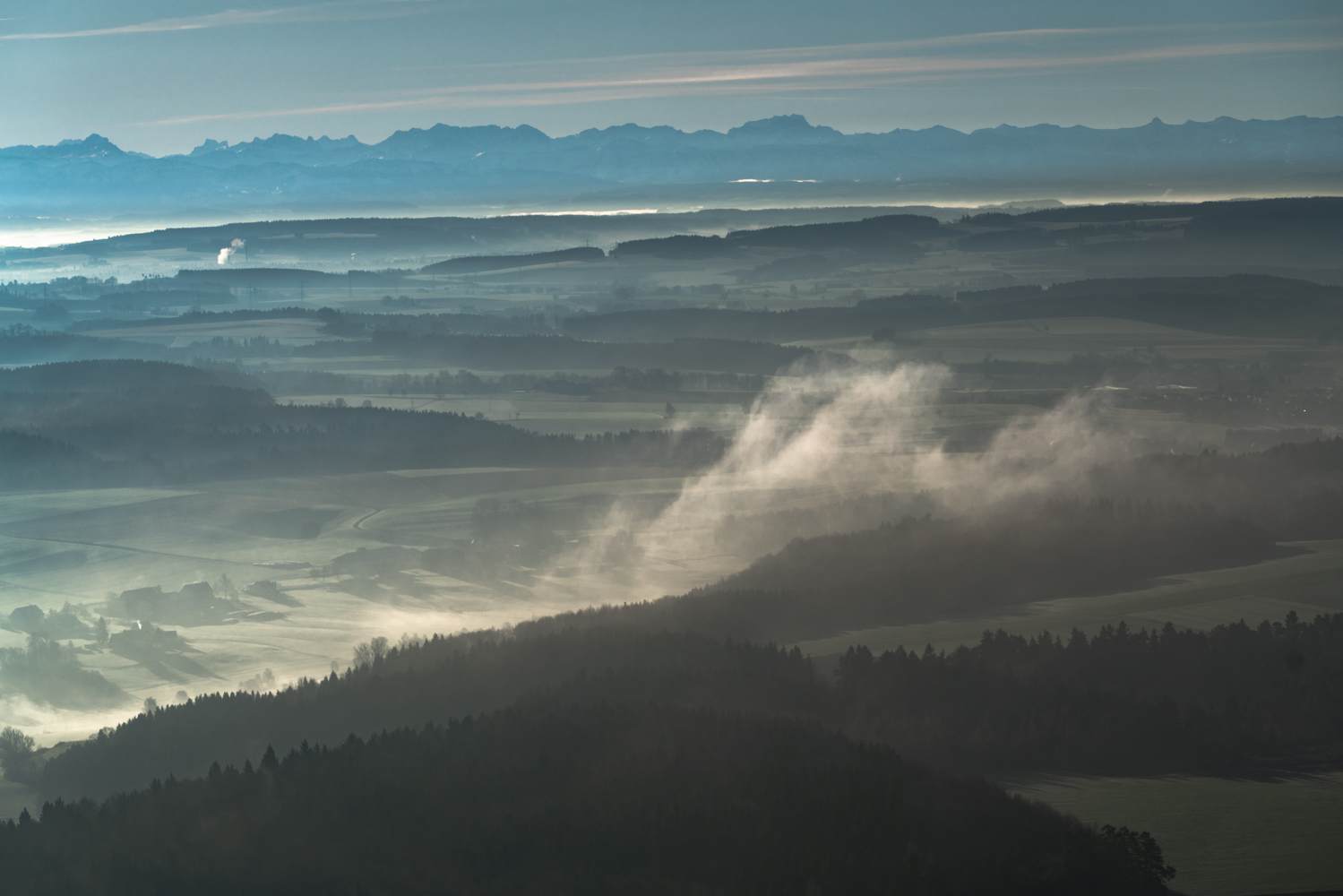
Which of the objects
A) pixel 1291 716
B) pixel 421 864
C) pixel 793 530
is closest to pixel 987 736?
pixel 1291 716

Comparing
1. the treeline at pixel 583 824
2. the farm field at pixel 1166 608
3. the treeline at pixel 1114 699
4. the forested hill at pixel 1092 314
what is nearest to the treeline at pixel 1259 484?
the farm field at pixel 1166 608

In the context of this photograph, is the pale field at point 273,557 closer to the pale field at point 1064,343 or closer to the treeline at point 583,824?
the treeline at point 583,824

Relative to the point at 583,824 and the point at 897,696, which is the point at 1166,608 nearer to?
the point at 897,696

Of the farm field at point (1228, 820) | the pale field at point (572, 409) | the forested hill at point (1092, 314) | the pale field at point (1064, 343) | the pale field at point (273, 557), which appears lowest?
the pale field at point (273, 557)

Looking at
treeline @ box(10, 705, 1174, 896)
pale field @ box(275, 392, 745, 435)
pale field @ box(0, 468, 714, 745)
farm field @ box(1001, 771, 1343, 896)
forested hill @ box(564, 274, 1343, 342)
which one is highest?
forested hill @ box(564, 274, 1343, 342)

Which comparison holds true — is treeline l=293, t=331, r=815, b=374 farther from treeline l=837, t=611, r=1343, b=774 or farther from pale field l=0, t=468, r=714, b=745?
treeline l=837, t=611, r=1343, b=774

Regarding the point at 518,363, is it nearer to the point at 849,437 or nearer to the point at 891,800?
the point at 849,437

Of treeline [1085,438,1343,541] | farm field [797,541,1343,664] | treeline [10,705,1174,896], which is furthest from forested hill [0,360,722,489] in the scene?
treeline [10,705,1174,896]
